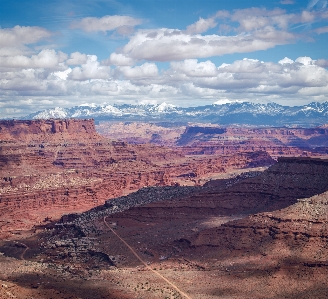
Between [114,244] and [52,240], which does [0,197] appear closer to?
[52,240]

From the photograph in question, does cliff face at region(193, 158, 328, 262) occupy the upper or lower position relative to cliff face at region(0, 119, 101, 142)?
lower

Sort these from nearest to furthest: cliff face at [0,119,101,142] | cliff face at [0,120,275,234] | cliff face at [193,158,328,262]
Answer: cliff face at [193,158,328,262]
cliff face at [0,120,275,234]
cliff face at [0,119,101,142]

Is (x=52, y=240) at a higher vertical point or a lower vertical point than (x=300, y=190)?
lower

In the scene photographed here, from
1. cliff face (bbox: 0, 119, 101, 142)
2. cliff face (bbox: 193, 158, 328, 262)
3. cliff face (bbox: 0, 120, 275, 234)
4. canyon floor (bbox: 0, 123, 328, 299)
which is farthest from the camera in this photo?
cliff face (bbox: 0, 119, 101, 142)

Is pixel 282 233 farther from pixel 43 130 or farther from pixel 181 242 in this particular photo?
pixel 43 130

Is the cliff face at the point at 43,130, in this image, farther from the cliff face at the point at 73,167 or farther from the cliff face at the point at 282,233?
the cliff face at the point at 282,233

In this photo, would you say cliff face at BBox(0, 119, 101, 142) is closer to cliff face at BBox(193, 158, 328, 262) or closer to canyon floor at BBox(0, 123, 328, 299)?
canyon floor at BBox(0, 123, 328, 299)

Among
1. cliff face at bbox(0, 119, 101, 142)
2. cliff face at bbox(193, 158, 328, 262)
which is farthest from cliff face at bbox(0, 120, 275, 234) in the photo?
cliff face at bbox(193, 158, 328, 262)

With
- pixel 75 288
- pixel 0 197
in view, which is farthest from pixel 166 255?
pixel 0 197
